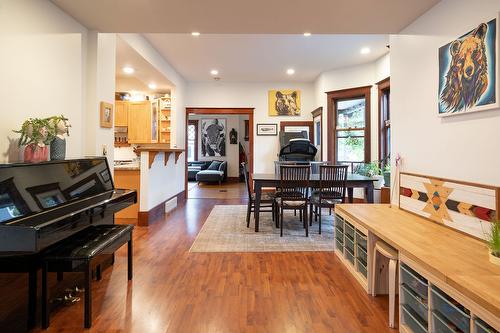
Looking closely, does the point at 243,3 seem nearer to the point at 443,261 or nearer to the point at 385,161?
the point at 443,261

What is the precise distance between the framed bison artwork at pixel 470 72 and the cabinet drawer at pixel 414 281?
1096 mm

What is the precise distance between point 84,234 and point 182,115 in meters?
5.05

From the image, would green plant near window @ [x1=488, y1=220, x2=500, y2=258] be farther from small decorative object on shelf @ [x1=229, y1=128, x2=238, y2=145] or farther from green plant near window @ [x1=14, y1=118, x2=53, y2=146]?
small decorative object on shelf @ [x1=229, y1=128, x2=238, y2=145]

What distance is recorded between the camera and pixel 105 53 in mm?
3197

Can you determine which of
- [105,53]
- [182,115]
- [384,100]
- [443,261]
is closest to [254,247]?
[443,261]

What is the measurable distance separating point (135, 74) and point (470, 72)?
16.8ft

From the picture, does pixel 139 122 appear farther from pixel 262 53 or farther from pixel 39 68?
pixel 39 68

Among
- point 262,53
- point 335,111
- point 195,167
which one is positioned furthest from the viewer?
point 195,167

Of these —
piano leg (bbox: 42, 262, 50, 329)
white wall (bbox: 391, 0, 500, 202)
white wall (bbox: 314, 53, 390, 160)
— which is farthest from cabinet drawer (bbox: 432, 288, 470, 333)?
white wall (bbox: 314, 53, 390, 160)

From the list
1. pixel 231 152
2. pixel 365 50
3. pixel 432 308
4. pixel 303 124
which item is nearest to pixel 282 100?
pixel 303 124

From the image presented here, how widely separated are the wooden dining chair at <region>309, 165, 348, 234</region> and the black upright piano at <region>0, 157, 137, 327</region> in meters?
2.62

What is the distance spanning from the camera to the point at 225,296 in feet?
7.50

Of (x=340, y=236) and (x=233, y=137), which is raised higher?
(x=233, y=137)

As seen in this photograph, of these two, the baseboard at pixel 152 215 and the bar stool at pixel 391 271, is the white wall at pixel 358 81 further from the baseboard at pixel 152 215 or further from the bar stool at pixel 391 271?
the bar stool at pixel 391 271
